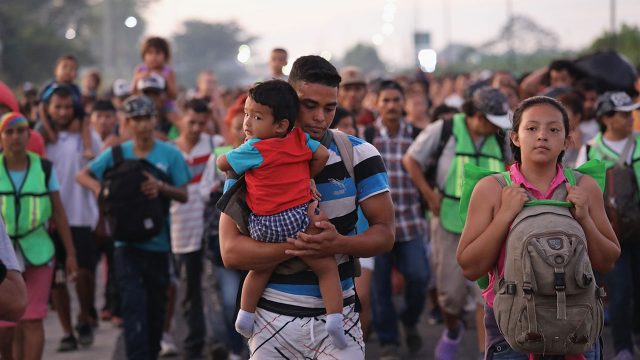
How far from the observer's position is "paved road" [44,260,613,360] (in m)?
9.62

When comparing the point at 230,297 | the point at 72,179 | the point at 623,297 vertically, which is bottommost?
the point at 623,297

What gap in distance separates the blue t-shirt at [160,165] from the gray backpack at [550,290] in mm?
4335

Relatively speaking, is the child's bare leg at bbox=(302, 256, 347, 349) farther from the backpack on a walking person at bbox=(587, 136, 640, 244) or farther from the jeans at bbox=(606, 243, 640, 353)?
the jeans at bbox=(606, 243, 640, 353)

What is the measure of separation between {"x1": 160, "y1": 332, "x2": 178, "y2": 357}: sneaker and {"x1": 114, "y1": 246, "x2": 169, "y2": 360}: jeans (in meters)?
1.44

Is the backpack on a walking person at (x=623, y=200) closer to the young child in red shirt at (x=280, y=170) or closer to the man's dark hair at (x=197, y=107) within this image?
the man's dark hair at (x=197, y=107)

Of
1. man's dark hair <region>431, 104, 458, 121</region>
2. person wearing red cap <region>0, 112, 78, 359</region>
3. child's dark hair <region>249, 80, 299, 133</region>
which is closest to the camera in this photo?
child's dark hair <region>249, 80, 299, 133</region>

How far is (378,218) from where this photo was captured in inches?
196

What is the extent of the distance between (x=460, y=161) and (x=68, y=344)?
3.81m

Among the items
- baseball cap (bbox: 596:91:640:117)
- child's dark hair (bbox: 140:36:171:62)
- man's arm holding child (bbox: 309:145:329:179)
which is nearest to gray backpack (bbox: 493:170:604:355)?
man's arm holding child (bbox: 309:145:329:179)

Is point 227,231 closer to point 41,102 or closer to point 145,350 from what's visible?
point 145,350

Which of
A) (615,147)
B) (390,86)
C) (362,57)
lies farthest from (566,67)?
(362,57)

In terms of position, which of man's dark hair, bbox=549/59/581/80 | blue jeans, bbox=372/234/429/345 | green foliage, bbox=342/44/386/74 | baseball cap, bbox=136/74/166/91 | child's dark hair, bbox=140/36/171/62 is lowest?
green foliage, bbox=342/44/386/74

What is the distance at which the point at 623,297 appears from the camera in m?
8.97

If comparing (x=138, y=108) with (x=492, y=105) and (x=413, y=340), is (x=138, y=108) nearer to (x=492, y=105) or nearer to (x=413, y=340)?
(x=492, y=105)
